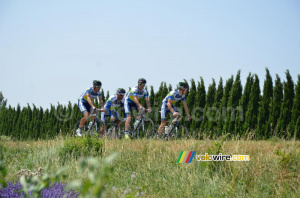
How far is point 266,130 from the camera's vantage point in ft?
45.2

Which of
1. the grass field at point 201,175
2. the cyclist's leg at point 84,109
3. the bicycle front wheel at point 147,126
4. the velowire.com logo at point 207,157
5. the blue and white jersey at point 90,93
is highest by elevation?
the blue and white jersey at point 90,93

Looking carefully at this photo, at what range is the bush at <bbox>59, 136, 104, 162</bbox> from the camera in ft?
26.4

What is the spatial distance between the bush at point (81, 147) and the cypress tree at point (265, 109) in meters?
8.16

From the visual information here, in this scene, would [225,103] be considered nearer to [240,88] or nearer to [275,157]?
[240,88]

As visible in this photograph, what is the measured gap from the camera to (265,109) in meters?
14.1

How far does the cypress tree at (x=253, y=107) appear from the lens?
14320 mm

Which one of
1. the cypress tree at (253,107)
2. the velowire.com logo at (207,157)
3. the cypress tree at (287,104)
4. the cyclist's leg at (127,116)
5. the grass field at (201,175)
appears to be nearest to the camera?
the grass field at (201,175)

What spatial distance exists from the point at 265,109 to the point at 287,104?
91 centimetres

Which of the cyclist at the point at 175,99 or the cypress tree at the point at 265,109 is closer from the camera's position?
the cyclist at the point at 175,99

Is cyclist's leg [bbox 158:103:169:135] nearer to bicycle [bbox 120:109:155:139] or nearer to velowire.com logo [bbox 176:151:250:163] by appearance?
bicycle [bbox 120:109:155:139]

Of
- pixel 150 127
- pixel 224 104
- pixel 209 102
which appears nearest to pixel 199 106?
pixel 209 102

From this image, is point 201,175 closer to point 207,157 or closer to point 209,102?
point 207,157

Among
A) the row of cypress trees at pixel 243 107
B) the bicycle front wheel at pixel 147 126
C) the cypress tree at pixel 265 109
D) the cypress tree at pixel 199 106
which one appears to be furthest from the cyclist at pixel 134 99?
the cypress tree at pixel 265 109

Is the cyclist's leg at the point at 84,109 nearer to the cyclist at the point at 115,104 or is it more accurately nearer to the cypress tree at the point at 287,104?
the cyclist at the point at 115,104
